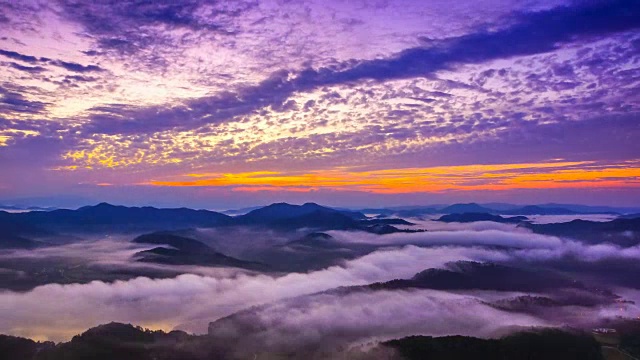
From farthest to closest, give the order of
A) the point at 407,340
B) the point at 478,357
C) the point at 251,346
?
the point at 251,346
the point at 407,340
the point at 478,357

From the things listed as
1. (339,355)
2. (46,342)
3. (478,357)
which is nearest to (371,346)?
(339,355)

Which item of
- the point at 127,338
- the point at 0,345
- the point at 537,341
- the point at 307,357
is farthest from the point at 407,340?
the point at 0,345

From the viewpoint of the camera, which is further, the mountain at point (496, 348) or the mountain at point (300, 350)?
the mountain at point (300, 350)

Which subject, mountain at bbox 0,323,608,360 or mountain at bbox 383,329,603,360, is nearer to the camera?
mountain at bbox 383,329,603,360

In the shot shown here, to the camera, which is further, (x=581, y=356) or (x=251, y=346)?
(x=251, y=346)

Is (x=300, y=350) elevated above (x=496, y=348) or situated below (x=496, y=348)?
below

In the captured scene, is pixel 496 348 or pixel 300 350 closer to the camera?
pixel 496 348

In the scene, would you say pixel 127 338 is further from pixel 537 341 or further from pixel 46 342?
pixel 537 341

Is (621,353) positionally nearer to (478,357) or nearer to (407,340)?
(478,357)

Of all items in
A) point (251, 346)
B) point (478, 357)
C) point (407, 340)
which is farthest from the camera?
point (251, 346)

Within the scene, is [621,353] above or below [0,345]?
below
